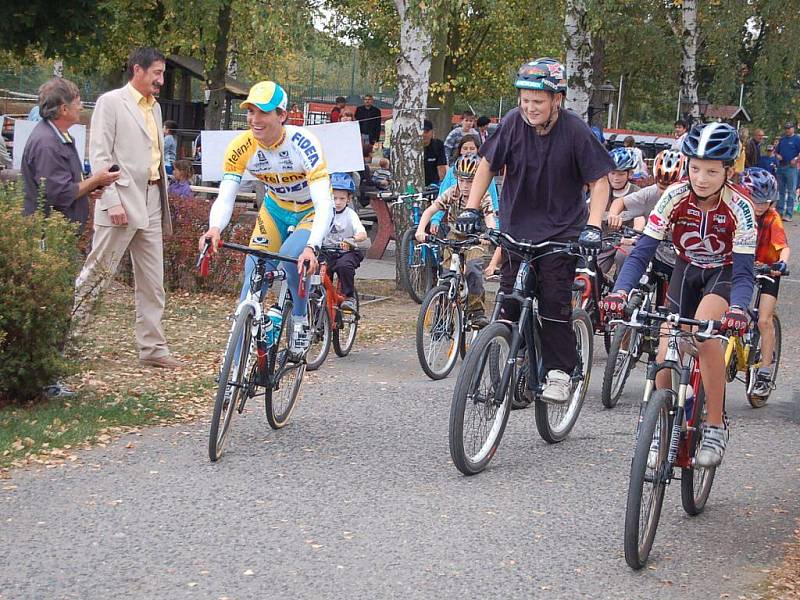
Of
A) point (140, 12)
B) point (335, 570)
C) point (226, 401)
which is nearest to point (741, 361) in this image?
point (226, 401)

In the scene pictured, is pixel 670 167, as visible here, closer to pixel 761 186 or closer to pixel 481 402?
pixel 761 186

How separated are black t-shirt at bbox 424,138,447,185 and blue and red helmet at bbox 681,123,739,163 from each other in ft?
47.9

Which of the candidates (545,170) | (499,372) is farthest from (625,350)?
(499,372)

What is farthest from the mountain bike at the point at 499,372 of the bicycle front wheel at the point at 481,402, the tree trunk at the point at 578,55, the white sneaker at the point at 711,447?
the tree trunk at the point at 578,55

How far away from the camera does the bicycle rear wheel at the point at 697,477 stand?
562 centimetres

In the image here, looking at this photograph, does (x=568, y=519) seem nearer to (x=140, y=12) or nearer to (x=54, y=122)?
(x=54, y=122)

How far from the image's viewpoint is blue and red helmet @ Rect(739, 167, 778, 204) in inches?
325

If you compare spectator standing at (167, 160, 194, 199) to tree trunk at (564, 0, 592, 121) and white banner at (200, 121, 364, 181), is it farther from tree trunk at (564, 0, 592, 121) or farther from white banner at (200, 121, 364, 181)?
tree trunk at (564, 0, 592, 121)

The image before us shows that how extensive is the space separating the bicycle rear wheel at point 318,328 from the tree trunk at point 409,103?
15.1 ft

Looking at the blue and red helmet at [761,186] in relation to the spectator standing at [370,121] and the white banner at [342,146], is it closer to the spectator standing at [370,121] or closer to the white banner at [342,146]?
the white banner at [342,146]

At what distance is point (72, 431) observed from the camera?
7043mm

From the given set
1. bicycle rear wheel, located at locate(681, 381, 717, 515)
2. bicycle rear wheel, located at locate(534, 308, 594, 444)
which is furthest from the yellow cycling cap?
bicycle rear wheel, located at locate(681, 381, 717, 515)

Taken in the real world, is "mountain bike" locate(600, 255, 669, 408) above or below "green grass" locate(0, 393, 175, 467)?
above

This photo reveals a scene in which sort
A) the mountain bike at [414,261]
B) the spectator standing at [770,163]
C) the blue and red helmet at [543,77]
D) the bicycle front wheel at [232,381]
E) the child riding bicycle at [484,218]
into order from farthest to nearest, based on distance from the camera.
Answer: the spectator standing at [770,163], the mountain bike at [414,261], the child riding bicycle at [484,218], the blue and red helmet at [543,77], the bicycle front wheel at [232,381]
